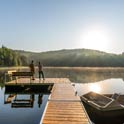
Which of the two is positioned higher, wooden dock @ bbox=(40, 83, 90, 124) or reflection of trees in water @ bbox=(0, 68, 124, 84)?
wooden dock @ bbox=(40, 83, 90, 124)

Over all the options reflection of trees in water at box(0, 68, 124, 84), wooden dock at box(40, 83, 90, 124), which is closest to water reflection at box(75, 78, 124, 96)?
reflection of trees in water at box(0, 68, 124, 84)

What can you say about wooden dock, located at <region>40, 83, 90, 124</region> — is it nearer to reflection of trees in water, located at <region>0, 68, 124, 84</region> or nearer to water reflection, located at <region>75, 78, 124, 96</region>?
water reflection, located at <region>75, 78, 124, 96</region>

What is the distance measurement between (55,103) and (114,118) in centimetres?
431

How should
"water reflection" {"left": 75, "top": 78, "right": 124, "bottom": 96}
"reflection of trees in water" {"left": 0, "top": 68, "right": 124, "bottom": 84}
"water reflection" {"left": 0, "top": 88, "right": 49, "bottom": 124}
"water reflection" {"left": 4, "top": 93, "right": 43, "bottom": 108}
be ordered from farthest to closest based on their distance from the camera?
1. "reflection of trees in water" {"left": 0, "top": 68, "right": 124, "bottom": 84}
2. "water reflection" {"left": 75, "top": 78, "right": 124, "bottom": 96}
3. "water reflection" {"left": 4, "top": 93, "right": 43, "bottom": 108}
4. "water reflection" {"left": 0, "top": 88, "right": 49, "bottom": 124}

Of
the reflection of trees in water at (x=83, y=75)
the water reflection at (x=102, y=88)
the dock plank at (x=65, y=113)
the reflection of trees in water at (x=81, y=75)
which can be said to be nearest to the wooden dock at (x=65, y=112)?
the dock plank at (x=65, y=113)

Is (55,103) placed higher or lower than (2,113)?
higher

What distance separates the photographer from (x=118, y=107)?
684 inches

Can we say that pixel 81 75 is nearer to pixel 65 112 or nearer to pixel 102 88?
pixel 102 88

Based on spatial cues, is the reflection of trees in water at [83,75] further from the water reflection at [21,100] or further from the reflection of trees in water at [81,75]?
the water reflection at [21,100]

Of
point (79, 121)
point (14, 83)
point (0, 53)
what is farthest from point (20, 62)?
point (79, 121)

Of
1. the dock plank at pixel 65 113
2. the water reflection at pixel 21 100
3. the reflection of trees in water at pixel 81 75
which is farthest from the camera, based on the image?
the reflection of trees in water at pixel 81 75

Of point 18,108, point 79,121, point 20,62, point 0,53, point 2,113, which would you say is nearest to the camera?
point 79,121

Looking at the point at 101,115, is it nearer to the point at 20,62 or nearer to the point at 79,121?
the point at 79,121

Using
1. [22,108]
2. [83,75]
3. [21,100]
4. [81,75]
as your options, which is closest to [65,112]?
[22,108]
